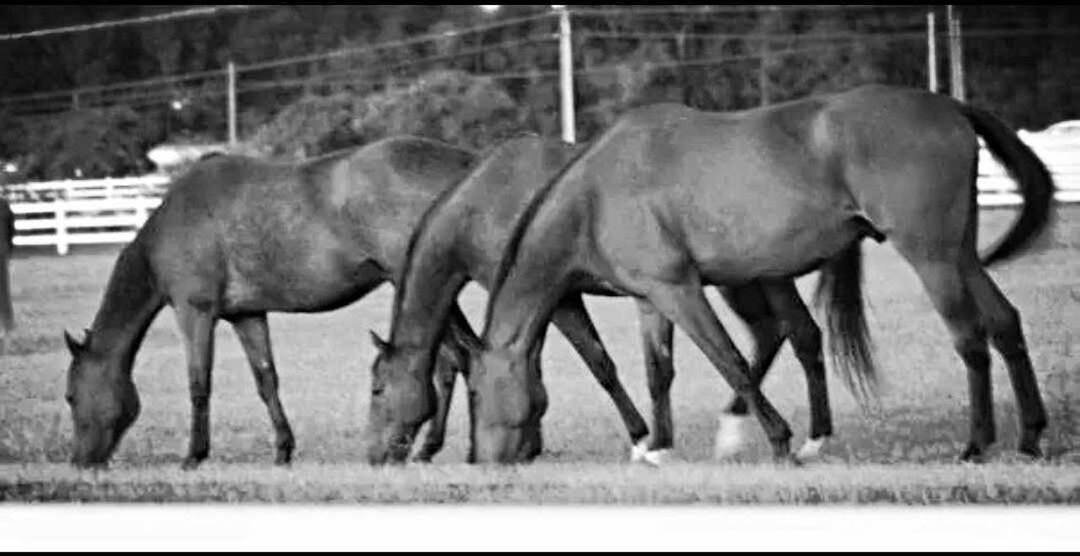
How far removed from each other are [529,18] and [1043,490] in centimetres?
318

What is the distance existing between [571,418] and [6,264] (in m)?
2.57

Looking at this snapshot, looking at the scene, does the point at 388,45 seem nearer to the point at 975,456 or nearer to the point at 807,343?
the point at 807,343

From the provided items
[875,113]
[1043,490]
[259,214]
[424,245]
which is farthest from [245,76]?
[1043,490]

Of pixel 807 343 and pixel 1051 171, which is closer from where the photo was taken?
pixel 1051 171

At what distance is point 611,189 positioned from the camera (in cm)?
815

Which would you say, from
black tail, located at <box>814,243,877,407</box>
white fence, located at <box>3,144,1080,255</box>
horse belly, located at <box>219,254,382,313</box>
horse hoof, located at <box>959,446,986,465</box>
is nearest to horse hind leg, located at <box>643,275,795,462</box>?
horse hoof, located at <box>959,446,986,465</box>

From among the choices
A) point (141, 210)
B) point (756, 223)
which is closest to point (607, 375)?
point (756, 223)

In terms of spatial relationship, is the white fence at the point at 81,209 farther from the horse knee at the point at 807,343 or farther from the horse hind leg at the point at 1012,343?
the horse hind leg at the point at 1012,343

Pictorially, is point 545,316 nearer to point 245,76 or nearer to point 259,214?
point 259,214

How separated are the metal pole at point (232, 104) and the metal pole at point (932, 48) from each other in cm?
292

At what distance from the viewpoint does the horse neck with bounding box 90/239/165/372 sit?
9.20m

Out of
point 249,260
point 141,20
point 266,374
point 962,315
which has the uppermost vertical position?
point 141,20

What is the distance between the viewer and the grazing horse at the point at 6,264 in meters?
9.92

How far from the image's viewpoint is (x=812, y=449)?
8.57 m
